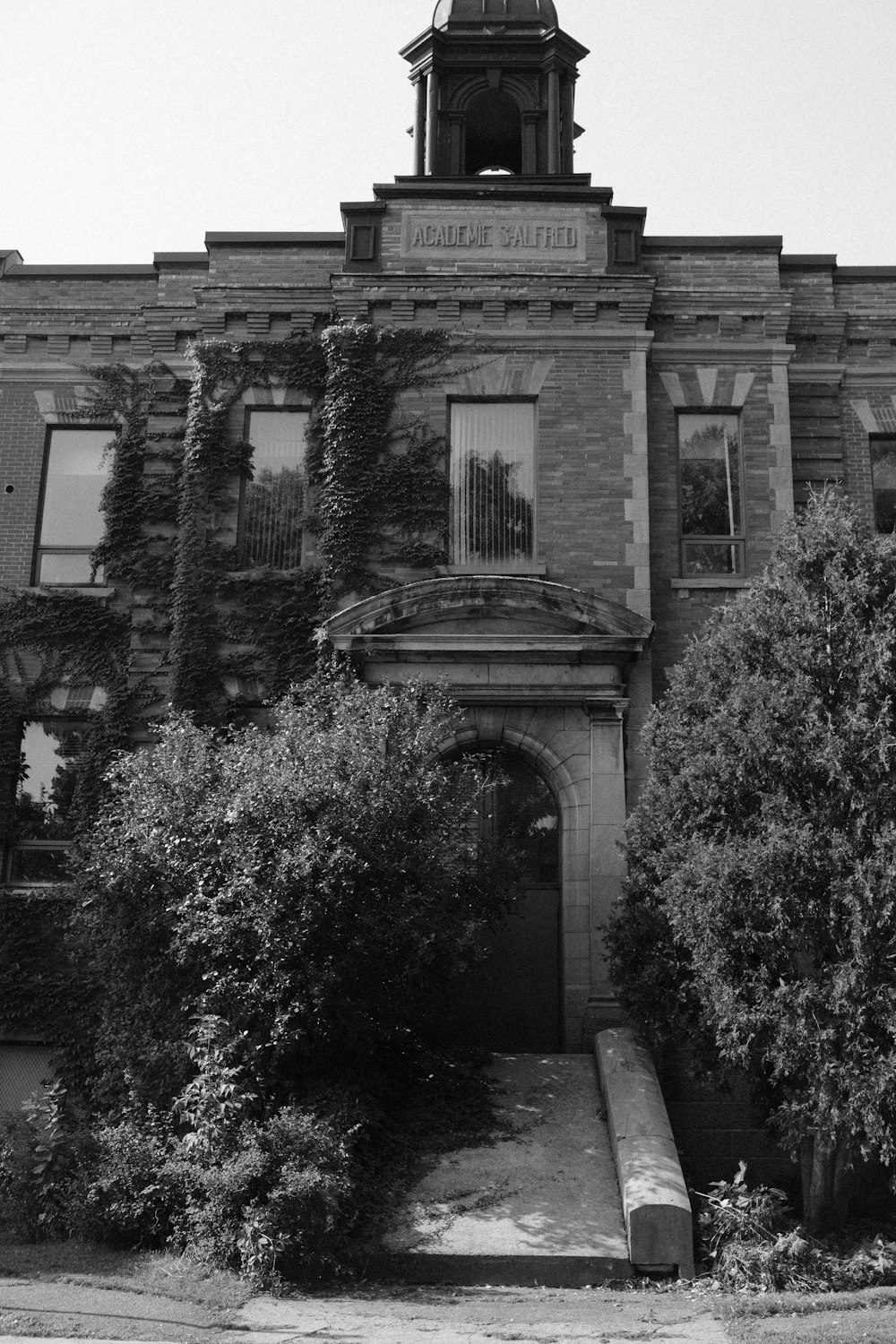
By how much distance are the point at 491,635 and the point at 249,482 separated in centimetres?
406

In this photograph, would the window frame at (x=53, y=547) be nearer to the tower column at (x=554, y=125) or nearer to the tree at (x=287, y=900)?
the tree at (x=287, y=900)

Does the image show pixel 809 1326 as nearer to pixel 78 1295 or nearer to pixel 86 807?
pixel 78 1295

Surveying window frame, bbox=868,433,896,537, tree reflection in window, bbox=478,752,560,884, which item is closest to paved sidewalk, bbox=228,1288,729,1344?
tree reflection in window, bbox=478,752,560,884

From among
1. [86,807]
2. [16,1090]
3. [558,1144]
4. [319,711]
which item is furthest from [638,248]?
[16,1090]

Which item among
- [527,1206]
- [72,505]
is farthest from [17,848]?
[527,1206]

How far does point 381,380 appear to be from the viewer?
57.9ft

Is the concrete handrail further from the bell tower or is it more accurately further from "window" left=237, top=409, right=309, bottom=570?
the bell tower

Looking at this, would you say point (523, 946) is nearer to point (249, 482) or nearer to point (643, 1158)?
point (643, 1158)

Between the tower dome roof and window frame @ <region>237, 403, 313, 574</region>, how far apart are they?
6.39m

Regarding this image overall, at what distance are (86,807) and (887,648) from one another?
9.63 metres

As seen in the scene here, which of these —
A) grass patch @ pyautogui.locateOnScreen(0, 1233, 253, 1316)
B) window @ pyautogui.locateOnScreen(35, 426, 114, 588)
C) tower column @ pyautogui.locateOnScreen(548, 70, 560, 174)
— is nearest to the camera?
grass patch @ pyautogui.locateOnScreen(0, 1233, 253, 1316)

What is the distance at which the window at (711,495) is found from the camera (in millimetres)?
17422

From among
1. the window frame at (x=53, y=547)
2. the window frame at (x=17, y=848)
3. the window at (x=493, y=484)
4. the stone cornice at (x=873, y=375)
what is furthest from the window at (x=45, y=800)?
the stone cornice at (x=873, y=375)

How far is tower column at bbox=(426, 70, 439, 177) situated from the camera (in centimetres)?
1922
